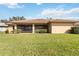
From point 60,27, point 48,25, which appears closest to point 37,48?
point 48,25

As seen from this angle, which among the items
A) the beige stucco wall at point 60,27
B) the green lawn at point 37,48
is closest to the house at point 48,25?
the beige stucco wall at point 60,27

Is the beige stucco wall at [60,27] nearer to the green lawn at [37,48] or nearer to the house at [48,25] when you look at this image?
the house at [48,25]

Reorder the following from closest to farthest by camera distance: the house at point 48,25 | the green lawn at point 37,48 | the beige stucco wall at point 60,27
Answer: the green lawn at point 37,48, the house at point 48,25, the beige stucco wall at point 60,27

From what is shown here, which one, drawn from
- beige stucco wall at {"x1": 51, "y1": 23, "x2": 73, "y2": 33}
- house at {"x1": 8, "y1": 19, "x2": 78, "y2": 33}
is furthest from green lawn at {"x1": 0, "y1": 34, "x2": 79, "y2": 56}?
beige stucco wall at {"x1": 51, "y1": 23, "x2": 73, "y2": 33}

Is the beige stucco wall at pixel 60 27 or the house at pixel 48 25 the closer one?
→ the house at pixel 48 25

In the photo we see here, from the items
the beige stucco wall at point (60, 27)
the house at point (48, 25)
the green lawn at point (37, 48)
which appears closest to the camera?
the green lawn at point (37, 48)

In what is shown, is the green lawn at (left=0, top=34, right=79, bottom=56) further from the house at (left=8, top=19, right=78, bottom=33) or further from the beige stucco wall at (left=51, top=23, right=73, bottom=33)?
the beige stucco wall at (left=51, top=23, right=73, bottom=33)

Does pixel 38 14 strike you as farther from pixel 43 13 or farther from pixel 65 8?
pixel 65 8

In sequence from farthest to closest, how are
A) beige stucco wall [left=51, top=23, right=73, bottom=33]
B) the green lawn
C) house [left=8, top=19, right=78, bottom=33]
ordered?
beige stucco wall [left=51, top=23, right=73, bottom=33]
house [left=8, top=19, right=78, bottom=33]
the green lawn

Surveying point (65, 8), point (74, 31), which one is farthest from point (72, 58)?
point (74, 31)

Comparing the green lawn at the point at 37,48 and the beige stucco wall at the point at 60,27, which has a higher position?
the beige stucco wall at the point at 60,27

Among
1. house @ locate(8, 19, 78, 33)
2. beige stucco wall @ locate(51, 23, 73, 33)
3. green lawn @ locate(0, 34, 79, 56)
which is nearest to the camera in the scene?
green lawn @ locate(0, 34, 79, 56)

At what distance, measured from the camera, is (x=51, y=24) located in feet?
38.1

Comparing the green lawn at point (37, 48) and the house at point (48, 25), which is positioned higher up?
the house at point (48, 25)
